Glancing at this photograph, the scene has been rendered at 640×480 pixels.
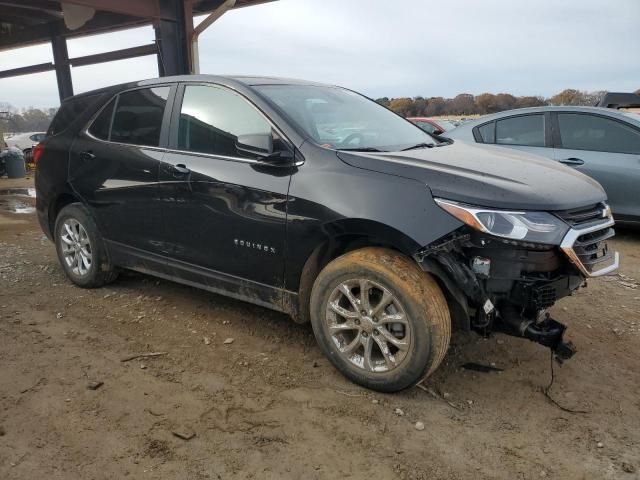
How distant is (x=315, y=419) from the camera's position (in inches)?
102

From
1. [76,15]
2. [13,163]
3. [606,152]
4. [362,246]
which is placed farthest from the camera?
[13,163]

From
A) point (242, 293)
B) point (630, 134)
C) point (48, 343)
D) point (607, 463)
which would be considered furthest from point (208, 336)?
point (630, 134)

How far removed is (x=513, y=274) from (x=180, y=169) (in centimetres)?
221

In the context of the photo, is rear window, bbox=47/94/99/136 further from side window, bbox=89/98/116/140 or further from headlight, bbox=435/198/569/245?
headlight, bbox=435/198/569/245

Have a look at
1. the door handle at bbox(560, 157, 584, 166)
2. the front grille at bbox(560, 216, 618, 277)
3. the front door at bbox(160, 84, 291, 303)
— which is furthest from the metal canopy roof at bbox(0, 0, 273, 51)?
the front grille at bbox(560, 216, 618, 277)

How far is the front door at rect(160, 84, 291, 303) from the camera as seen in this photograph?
3.08 meters

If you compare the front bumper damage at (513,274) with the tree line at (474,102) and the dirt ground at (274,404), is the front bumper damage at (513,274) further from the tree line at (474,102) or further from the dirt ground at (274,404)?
the tree line at (474,102)

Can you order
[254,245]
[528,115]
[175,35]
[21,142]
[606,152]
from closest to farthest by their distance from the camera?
[254,245] → [606,152] → [528,115] → [175,35] → [21,142]

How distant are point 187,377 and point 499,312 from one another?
1796 mm

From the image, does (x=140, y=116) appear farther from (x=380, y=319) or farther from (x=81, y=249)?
(x=380, y=319)

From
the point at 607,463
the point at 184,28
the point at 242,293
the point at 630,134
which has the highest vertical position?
the point at 184,28

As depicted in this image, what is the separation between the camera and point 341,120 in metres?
3.43

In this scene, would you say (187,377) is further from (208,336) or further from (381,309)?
(381,309)

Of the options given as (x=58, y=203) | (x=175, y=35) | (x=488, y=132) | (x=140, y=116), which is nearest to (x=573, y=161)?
(x=488, y=132)
